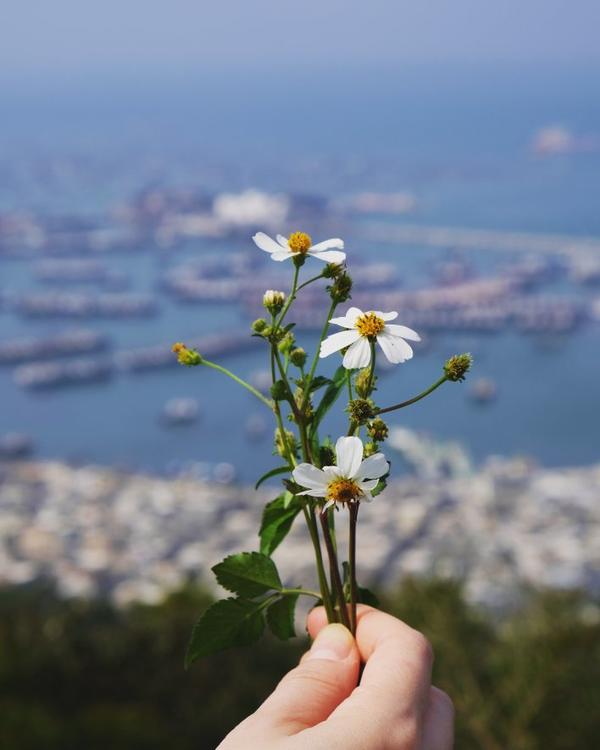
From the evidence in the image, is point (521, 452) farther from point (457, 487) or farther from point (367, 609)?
point (367, 609)

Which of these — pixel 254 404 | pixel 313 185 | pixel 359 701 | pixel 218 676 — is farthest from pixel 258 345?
pixel 313 185

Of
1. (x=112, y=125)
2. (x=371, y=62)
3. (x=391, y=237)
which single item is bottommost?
(x=391, y=237)

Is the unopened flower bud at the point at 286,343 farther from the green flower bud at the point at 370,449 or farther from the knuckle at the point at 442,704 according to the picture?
the knuckle at the point at 442,704

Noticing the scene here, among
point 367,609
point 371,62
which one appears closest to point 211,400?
point 367,609

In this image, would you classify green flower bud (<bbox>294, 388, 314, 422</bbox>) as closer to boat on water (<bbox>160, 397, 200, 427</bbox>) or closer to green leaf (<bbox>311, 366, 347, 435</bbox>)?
green leaf (<bbox>311, 366, 347, 435</bbox>)

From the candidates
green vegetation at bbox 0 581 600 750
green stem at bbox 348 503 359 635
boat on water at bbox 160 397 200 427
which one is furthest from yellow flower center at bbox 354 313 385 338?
boat on water at bbox 160 397 200 427

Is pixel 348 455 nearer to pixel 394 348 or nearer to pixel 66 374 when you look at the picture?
pixel 394 348

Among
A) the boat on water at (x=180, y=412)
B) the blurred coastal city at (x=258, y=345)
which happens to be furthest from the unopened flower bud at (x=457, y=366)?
the boat on water at (x=180, y=412)
